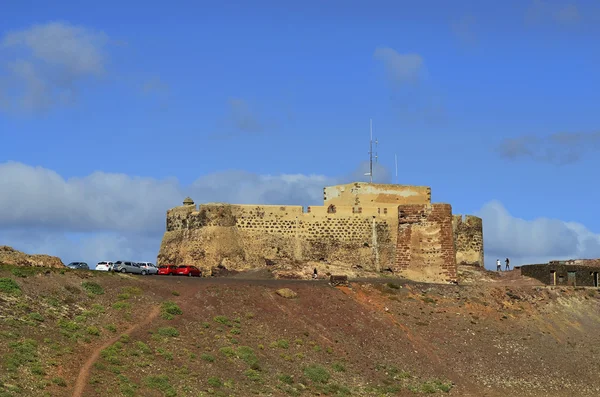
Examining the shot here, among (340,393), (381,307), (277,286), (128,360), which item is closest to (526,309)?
(381,307)

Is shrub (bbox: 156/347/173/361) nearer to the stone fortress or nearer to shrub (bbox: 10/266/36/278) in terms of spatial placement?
shrub (bbox: 10/266/36/278)

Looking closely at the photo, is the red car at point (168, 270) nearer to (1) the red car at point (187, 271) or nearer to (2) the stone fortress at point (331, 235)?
(1) the red car at point (187, 271)

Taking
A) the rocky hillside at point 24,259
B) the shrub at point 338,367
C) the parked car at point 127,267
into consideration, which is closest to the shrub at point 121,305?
the rocky hillside at point 24,259

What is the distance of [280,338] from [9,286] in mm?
11660

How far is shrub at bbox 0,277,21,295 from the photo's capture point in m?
36.9

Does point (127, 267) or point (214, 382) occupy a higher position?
point (127, 267)

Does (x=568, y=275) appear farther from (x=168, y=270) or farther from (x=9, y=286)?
(x=9, y=286)

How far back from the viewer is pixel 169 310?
3984 cm

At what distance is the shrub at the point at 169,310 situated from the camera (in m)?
39.2

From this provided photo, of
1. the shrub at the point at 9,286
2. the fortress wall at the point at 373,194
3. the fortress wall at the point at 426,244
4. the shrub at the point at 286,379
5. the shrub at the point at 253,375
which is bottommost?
the shrub at the point at 286,379

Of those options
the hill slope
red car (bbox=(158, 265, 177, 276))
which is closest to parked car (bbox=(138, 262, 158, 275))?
red car (bbox=(158, 265, 177, 276))

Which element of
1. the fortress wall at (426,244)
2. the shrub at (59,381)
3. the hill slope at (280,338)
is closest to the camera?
the shrub at (59,381)

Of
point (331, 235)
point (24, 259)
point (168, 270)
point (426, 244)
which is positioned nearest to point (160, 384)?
point (24, 259)

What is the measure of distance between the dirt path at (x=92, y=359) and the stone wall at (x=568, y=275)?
30828mm
